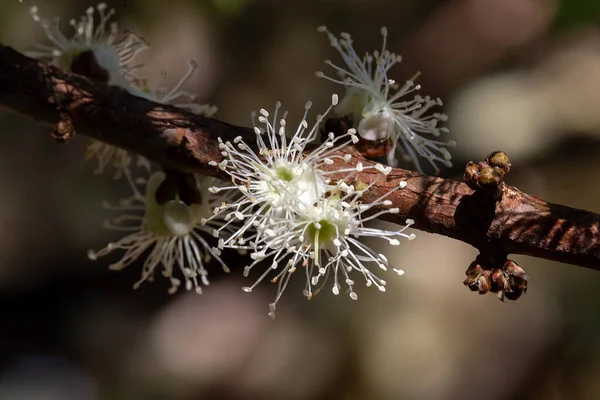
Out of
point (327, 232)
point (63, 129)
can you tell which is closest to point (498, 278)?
point (327, 232)

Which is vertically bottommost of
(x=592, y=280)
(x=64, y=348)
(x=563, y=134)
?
(x=64, y=348)

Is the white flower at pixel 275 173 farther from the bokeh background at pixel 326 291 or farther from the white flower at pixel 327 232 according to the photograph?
the bokeh background at pixel 326 291

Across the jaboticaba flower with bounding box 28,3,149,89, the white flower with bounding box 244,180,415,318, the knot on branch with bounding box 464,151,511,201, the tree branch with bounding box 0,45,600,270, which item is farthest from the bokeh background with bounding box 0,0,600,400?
the knot on branch with bounding box 464,151,511,201

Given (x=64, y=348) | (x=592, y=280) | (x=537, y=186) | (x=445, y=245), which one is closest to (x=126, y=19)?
(x=64, y=348)

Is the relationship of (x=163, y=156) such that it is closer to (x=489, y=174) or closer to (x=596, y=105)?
(x=489, y=174)

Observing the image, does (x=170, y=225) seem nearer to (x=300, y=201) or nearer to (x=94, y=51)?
(x=300, y=201)

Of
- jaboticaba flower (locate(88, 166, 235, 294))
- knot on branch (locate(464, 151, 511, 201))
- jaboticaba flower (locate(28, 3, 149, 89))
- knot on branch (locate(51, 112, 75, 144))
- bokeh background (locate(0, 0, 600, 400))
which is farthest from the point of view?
bokeh background (locate(0, 0, 600, 400))

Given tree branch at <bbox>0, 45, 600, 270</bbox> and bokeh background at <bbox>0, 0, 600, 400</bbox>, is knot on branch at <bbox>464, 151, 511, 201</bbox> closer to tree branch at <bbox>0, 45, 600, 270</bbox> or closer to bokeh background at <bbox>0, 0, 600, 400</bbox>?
tree branch at <bbox>0, 45, 600, 270</bbox>
